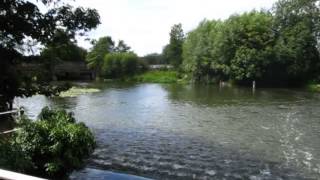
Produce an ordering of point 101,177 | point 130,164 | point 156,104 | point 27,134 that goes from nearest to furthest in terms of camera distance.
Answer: point 27,134 → point 101,177 → point 130,164 → point 156,104

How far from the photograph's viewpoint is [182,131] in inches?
1040

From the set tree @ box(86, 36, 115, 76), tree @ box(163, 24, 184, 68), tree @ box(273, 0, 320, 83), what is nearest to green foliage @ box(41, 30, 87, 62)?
tree @ box(273, 0, 320, 83)

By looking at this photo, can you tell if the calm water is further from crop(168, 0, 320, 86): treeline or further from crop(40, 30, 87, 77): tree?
crop(168, 0, 320, 86): treeline

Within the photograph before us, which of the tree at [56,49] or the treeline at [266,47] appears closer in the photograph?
the tree at [56,49]

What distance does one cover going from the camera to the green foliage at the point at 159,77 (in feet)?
342

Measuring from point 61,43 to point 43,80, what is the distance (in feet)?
5.88

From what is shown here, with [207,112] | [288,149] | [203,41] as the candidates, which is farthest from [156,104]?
[203,41]

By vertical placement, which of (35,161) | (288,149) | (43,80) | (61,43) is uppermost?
(61,43)

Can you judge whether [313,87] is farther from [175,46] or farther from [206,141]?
[175,46]

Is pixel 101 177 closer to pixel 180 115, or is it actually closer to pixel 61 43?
pixel 61 43

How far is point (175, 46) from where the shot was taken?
129 meters

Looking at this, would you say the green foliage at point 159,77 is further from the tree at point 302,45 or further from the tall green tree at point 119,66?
the tree at point 302,45

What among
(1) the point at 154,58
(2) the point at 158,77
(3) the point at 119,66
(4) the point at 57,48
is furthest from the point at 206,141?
(1) the point at 154,58

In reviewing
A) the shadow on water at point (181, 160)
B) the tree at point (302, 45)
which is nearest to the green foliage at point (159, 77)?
the tree at point (302, 45)
